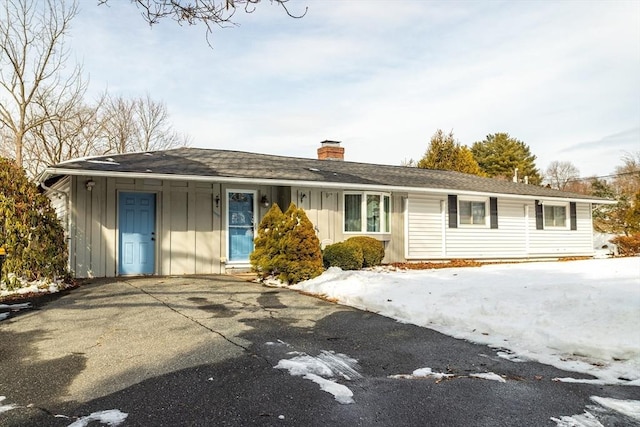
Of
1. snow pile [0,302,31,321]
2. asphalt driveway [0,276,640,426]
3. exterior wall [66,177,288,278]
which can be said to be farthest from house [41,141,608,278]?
asphalt driveway [0,276,640,426]

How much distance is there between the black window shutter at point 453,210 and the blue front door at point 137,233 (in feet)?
29.9

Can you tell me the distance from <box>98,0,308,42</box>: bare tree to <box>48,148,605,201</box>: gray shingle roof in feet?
19.0

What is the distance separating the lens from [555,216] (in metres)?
16.1

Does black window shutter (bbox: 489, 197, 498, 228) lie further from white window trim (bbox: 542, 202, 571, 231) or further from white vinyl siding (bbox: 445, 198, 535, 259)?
white window trim (bbox: 542, 202, 571, 231)

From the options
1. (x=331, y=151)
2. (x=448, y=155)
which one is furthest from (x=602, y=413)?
(x=448, y=155)

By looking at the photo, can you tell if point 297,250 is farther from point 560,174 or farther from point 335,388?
point 560,174

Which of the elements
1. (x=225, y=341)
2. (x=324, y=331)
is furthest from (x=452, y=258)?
(x=225, y=341)

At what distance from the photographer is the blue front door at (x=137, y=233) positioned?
9.73 m

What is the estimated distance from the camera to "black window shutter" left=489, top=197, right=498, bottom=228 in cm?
1448

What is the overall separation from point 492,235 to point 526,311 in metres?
9.81

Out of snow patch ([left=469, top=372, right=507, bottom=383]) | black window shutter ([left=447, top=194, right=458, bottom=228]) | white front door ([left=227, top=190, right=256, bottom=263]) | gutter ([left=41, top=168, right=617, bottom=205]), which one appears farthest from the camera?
black window shutter ([left=447, top=194, right=458, bottom=228])

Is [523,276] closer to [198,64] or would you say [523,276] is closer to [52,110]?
[198,64]

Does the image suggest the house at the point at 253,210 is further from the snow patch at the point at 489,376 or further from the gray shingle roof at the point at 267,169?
the snow patch at the point at 489,376

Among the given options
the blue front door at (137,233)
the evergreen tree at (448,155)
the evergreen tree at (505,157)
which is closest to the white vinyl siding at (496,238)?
the blue front door at (137,233)
